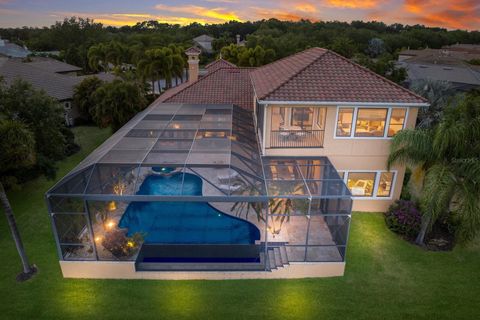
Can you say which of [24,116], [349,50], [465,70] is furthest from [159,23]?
[24,116]

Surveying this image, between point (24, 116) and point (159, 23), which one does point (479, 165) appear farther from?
point (159, 23)

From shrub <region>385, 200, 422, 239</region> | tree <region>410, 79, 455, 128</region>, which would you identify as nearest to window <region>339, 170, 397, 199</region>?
shrub <region>385, 200, 422, 239</region>

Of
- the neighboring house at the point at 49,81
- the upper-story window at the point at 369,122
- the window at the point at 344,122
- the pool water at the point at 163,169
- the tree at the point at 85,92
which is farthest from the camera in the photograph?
the neighboring house at the point at 49,81

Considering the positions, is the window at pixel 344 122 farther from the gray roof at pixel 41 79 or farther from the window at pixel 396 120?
the gray roof at pixel 41 79

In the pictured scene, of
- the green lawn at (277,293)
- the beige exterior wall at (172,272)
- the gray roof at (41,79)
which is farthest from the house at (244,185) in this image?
the gray roof at (41,79)

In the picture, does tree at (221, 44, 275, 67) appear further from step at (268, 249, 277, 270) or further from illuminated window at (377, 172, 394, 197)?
step at (268, 249, 277, 270)

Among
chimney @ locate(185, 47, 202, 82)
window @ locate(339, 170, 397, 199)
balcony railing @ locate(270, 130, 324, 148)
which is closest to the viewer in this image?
balcony railing @ locate(270, 130, 324, 148)

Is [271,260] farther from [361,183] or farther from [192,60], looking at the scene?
[192,60]
